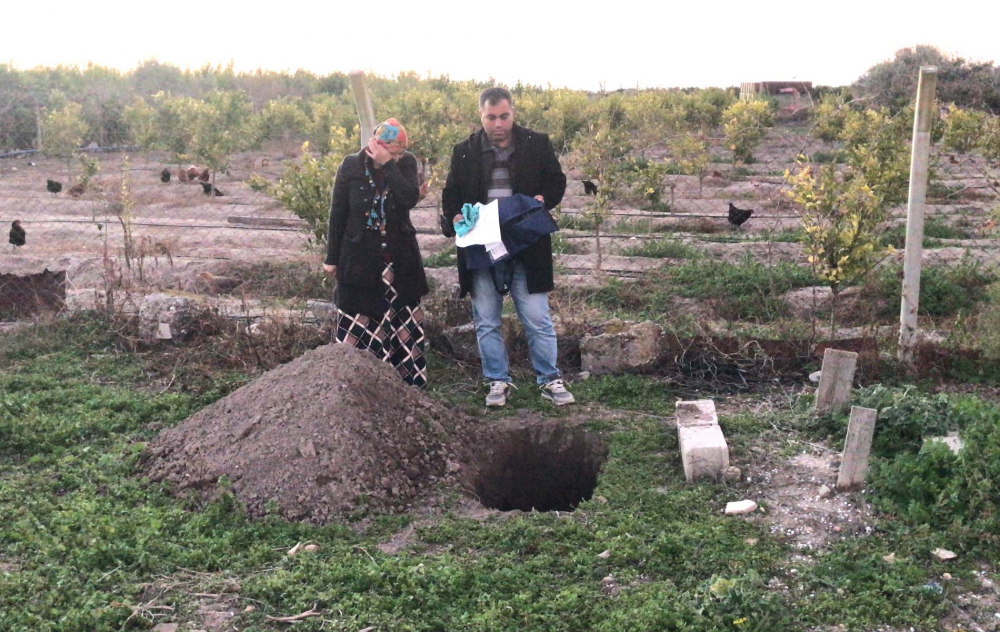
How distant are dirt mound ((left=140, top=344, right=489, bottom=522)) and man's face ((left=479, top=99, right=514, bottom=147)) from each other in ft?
4.46

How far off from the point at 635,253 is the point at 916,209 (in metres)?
4.86

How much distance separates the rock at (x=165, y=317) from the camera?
6.41 metres

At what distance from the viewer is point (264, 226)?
13.5 meters

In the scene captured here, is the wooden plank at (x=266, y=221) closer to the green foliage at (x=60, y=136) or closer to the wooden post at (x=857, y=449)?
the green foliage at (x=60, y=136)

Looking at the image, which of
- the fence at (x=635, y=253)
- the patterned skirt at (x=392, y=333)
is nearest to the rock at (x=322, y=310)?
the fence at (x=635, y=253)

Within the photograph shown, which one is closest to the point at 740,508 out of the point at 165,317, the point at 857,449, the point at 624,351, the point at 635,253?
the point at 857,449

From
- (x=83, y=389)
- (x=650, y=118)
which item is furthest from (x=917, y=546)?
(x=650, y=118)

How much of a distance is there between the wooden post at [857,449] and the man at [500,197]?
1.67 m

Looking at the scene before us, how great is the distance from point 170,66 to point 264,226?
29.3 m

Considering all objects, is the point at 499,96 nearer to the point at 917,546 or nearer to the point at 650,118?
the point at 917,546

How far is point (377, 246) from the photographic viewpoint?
5.15 m

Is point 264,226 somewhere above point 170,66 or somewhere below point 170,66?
below

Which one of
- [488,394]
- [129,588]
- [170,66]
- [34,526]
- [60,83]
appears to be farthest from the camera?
[170,66]

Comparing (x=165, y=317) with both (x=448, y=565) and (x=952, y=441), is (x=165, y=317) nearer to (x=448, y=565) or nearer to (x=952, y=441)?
(x=448, y=565)
